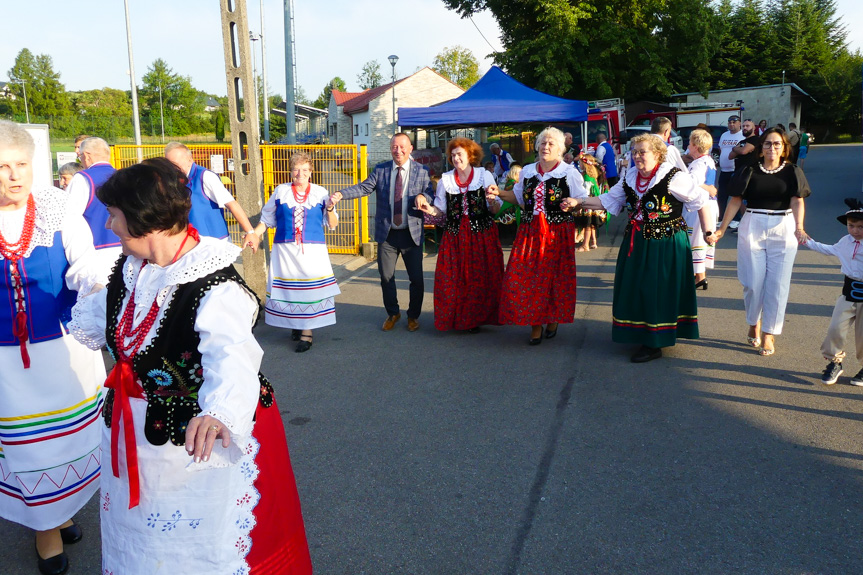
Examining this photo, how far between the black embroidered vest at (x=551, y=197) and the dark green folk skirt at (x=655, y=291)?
67 centimetres

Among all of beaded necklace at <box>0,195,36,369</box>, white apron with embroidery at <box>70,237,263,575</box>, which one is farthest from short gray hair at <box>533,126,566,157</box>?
white apron with embroidery at <box>70,237,263,575</box>

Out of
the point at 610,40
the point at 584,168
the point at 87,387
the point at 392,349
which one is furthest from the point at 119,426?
the point at 610,40

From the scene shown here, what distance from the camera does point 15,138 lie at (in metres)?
3.01

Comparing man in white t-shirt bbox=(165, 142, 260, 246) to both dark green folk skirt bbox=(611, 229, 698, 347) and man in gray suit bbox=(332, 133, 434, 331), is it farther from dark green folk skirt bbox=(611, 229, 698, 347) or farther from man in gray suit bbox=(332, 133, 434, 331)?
dark green folk skirt bbox=(611, 229, 698, 347)

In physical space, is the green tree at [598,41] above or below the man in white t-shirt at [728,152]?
above

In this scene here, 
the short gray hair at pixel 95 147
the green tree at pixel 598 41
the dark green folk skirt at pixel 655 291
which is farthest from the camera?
the green tree at pixel 598 41

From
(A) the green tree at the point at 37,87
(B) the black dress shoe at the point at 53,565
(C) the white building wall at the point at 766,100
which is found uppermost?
(A) the green tree at the point at 37,87

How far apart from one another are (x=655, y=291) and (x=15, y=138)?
15.2 ft

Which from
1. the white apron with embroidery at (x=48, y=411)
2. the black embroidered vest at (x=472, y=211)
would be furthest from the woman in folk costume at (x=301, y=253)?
the white apron with embroidery at (x=48, y=411)

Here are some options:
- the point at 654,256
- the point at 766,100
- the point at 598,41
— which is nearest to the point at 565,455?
the point at 654,256

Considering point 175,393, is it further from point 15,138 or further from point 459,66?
point 459,66

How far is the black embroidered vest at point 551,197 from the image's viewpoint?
623 cm

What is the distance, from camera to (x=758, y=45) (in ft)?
181

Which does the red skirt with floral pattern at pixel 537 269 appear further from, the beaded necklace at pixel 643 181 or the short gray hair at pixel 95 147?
the short gray hair at pixel 95 147
